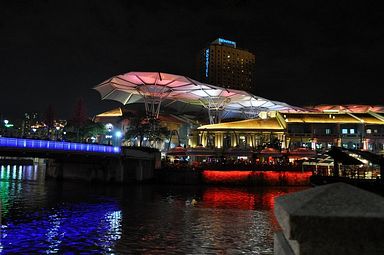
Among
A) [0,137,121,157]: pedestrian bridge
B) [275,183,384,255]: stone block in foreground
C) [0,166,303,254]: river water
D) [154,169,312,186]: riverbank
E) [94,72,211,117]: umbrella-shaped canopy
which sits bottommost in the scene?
[0,166,303,254]: river water

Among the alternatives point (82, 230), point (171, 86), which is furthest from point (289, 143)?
point (82, 230)

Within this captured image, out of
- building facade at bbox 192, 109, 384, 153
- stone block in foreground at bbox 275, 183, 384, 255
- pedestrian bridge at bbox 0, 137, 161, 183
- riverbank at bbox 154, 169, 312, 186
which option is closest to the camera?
stone block in foreground at bbox 275, 183, 384, 255

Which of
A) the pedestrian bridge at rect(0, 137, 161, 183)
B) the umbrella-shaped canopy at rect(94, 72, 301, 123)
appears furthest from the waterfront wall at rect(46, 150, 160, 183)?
the umbrella-shaped canopy at rect(94, 72, 301, 123)

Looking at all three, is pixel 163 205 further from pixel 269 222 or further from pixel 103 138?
Answer: pixel 103 138

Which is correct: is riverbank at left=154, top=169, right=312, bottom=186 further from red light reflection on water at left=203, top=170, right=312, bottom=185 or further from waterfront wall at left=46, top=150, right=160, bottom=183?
waterfront wall at left=46, top=150, right=160, bottom=183

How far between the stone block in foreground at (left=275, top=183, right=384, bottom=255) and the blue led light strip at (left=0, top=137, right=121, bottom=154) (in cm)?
4901

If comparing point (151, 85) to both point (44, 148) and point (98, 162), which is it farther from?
point (44, 148)

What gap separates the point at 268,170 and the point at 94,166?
32.2m

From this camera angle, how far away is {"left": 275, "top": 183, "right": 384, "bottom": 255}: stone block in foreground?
10.5 ft

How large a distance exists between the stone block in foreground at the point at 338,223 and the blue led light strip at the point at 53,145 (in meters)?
49.0

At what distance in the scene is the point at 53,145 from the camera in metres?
53.5

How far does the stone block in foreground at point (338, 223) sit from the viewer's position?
321 cm

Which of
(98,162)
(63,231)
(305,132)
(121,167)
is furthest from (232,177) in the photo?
(63,231)

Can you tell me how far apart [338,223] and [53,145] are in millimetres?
54332
